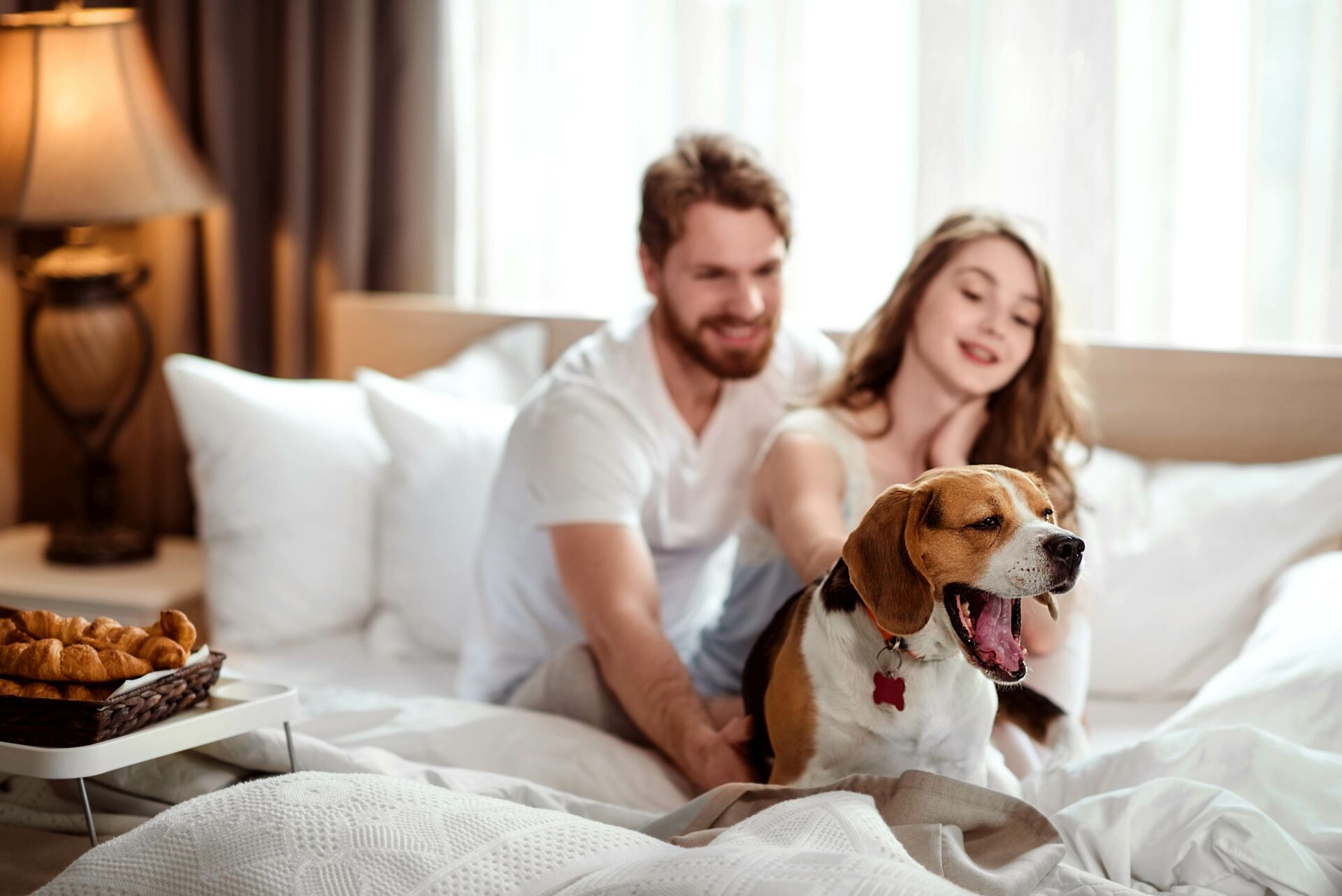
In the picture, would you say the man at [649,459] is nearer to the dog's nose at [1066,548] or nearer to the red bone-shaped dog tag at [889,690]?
the red bone-shaped dog tag at [889,690]

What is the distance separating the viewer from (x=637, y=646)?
1743 millimetres

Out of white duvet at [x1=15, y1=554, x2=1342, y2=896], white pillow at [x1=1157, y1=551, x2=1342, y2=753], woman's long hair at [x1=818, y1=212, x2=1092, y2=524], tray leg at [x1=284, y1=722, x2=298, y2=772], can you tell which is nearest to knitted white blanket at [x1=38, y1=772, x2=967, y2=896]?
white duvet at [x1=15, y1=554, x2=1342, y2=896]

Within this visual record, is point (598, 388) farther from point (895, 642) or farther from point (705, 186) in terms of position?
point (895, 642)

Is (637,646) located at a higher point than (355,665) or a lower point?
higher

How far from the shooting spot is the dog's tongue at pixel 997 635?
1040 millimetres

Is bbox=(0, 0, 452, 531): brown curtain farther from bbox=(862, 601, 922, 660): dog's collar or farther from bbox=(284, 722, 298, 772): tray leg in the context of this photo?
bbox=(862, 601, 922, 660): dog's collar

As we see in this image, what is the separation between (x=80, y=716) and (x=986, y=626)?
0.85 m

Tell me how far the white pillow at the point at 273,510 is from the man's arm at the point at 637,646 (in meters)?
0.67

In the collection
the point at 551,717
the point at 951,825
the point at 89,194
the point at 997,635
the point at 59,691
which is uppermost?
the point at 89,194

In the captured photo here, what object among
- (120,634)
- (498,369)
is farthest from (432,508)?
(120,634)

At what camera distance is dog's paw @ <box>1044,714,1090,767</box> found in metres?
1.54

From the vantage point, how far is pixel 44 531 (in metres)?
3.03

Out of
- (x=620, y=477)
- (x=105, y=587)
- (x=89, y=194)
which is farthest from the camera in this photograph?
(x=105, y=587)

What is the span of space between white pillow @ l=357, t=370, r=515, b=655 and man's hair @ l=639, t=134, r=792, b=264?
572 millimetres
